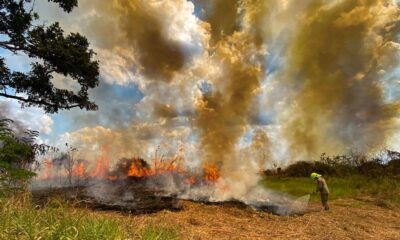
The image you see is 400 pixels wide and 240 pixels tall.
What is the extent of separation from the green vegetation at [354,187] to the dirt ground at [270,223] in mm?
5235

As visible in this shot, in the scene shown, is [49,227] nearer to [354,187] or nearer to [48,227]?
[48,227]

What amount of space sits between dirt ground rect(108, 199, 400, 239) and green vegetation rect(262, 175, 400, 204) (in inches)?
206

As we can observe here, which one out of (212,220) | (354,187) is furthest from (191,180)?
(354,187)

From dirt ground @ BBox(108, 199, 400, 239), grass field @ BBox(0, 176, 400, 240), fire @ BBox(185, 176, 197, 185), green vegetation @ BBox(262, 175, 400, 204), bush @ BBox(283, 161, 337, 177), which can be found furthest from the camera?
bush @ BBox(283, 161, 337, 177)

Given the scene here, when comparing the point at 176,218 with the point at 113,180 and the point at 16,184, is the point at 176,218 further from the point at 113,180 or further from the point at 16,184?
the point at 113,180

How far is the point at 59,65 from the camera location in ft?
51.7

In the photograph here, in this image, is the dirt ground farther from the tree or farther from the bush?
the bush

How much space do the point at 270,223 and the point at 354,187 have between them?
15980mm

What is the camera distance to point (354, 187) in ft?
91.1

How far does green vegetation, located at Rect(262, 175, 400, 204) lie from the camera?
23.8m

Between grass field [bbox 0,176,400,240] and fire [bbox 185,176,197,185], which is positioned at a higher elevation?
fire [bbox 185,176,197,185]

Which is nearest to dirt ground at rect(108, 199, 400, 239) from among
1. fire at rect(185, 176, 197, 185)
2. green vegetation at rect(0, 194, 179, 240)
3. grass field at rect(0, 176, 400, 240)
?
grass field at rect(0, 176, 400, 240)

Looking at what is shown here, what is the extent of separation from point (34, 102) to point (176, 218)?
800 cm

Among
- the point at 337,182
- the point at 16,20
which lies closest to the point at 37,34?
the point at 16,20
